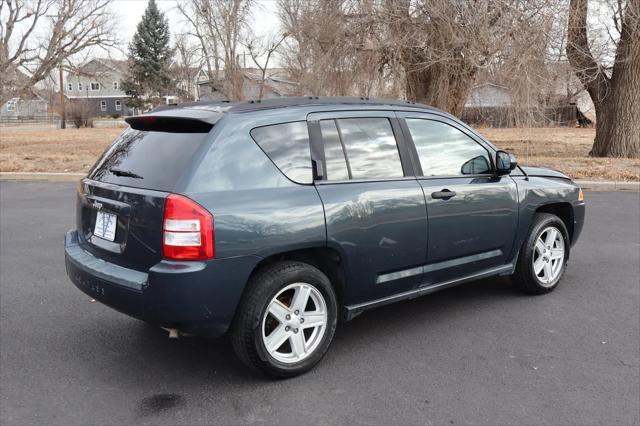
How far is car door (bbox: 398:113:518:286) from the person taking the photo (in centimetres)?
425

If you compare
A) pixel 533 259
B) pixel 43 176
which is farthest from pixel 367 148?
pixel 43 176

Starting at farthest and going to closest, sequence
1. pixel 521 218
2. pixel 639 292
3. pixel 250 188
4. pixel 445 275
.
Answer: pixel 639 292 → pixel 521 218 → pixel 445 275 → pixel 250 188

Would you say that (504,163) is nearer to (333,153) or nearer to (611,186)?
(333,153)

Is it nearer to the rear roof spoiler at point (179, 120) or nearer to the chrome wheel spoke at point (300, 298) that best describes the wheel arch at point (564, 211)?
the chrome wheel spoke at point (300, 298)

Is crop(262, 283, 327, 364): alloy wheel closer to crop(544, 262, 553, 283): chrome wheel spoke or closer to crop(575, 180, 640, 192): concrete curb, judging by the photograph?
crop(544, 262, 553, 283): chrome wheel spoke

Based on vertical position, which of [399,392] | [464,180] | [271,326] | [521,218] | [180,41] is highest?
[180,41]

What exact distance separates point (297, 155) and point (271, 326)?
1.07 metres

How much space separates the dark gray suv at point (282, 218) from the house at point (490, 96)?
11.1 meters

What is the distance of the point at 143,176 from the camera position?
139 inches

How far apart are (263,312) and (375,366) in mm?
875

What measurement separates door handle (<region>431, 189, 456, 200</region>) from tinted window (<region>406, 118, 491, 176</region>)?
16cm

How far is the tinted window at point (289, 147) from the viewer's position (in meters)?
3.59

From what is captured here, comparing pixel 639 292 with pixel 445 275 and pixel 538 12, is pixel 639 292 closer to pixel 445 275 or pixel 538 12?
pixel 445 275

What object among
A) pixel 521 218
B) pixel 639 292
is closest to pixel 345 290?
pixel 521 218
